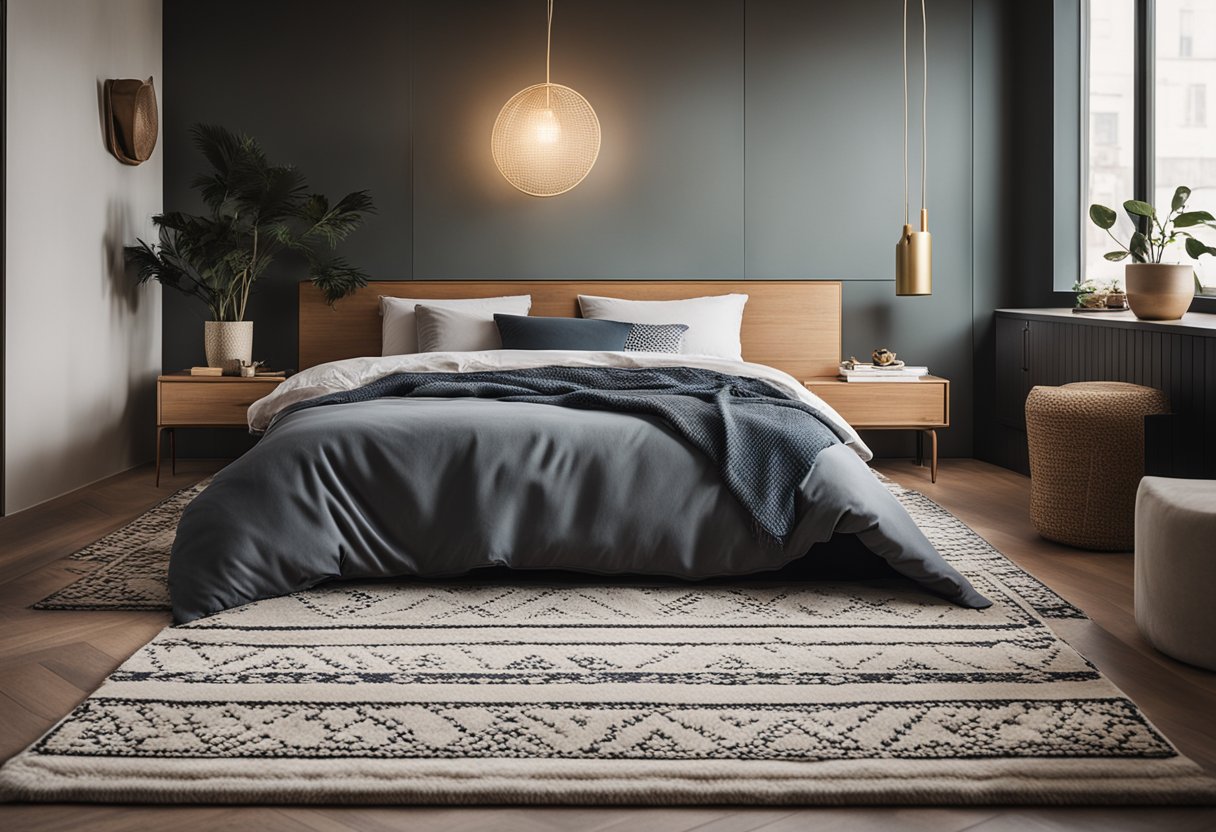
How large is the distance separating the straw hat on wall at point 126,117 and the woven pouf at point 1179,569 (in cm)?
459

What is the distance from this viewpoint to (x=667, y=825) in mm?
1798

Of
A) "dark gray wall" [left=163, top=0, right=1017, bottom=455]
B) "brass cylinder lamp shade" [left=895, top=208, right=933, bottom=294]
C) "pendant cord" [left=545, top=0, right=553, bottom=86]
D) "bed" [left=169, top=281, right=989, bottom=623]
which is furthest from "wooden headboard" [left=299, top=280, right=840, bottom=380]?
"bed" [left=169, top=281, right=989, bottom=623]

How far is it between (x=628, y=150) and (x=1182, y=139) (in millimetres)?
2627

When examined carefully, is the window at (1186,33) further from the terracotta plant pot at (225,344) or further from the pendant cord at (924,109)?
the terracotta plant pot at (225,344)

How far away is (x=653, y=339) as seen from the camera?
17.1ft

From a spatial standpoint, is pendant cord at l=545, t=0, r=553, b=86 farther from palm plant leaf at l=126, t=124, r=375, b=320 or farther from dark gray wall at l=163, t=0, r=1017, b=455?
palm plant leaf at l=126, t=124, r=375, b=320

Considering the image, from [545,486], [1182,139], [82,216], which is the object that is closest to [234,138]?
[82,216]

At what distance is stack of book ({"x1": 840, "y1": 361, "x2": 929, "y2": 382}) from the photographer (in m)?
5.45

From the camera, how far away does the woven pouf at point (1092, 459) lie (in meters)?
3.59

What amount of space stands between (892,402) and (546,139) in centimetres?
217

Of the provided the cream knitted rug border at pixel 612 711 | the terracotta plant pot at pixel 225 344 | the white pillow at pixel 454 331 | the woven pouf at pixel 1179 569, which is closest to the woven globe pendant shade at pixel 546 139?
the white pillow at pixel 454 331

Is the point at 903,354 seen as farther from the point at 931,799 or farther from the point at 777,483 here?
the point at 931,799

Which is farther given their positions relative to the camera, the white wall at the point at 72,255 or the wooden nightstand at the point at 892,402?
the wooden nightstand at the point at 892,402

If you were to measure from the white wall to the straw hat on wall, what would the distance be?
6 cm
